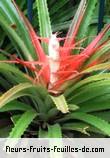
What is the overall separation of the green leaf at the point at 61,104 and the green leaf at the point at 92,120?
15 centimetres

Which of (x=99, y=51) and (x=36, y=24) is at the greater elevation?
(x=36, y=24)

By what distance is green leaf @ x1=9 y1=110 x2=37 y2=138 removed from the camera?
1430 mm

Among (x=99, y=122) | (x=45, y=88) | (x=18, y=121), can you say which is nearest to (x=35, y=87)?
(x=45, y=88)

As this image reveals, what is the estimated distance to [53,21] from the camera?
2311mm

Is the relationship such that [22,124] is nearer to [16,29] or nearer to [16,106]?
[16,106]

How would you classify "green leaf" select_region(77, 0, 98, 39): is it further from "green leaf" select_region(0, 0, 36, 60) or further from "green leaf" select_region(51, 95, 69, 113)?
"green leaf" select_region(51, 95, 69, 113)

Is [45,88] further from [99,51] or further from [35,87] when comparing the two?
[99,51]

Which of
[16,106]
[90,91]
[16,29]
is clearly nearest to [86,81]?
[90,91]

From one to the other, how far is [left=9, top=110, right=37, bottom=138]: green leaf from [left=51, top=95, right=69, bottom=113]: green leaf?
12 cm

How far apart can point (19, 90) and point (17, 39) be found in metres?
0.29

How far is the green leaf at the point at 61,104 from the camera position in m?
1.42

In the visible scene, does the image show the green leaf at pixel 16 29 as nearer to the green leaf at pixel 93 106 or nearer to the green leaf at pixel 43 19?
the green leaf at pixel 43 19

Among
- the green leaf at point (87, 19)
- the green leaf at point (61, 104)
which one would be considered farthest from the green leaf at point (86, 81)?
the green leaf at point (87, 19)

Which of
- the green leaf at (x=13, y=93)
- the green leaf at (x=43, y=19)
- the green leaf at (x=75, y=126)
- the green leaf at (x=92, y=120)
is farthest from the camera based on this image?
the green leaf at (x=43, y=19)
